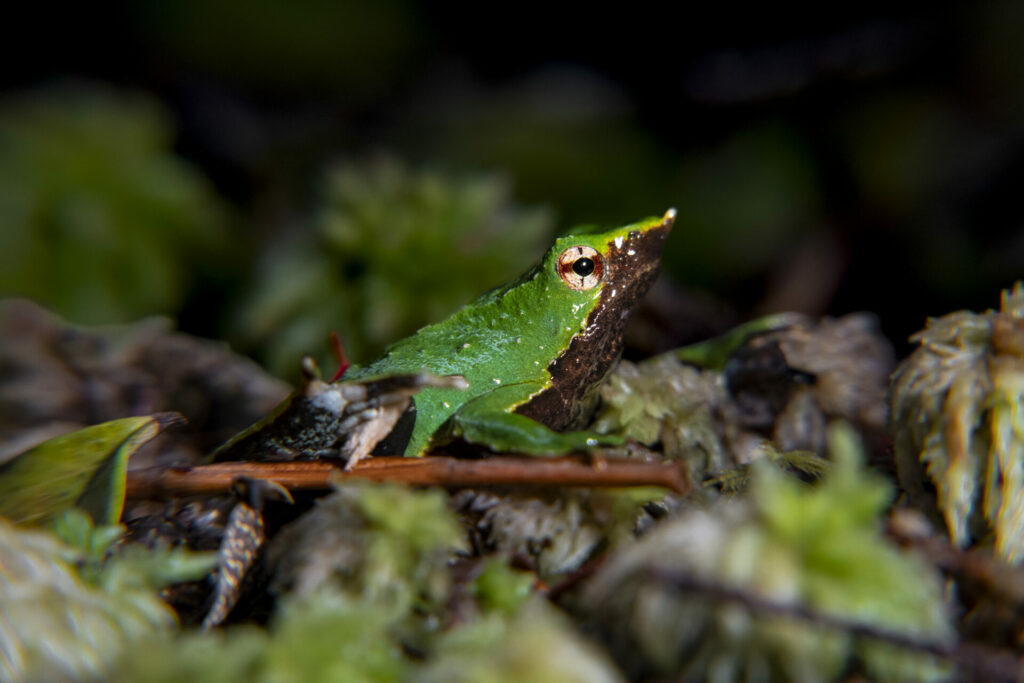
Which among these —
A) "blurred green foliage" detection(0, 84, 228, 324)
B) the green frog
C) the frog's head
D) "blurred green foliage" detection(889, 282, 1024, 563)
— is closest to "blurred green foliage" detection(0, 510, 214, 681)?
the green frog

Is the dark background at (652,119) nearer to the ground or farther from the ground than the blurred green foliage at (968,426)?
farther from the ground

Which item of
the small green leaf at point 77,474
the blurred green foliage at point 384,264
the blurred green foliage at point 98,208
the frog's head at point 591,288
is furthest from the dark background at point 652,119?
the small green leaf at point 77,474

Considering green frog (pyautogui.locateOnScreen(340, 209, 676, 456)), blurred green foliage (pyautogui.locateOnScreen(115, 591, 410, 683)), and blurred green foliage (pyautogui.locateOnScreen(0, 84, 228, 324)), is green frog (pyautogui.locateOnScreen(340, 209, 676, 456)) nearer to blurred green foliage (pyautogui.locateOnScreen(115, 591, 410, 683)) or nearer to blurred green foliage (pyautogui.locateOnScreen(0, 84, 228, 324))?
blurred green foliage (pyautogui.locateOnScreen(115, 591, 410, 683))

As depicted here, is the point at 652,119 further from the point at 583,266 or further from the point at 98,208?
the point at 98,208

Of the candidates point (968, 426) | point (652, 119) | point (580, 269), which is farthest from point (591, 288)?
point (652, 119)

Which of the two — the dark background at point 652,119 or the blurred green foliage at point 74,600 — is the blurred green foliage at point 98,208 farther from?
the blurred green foliage at point 74,600
